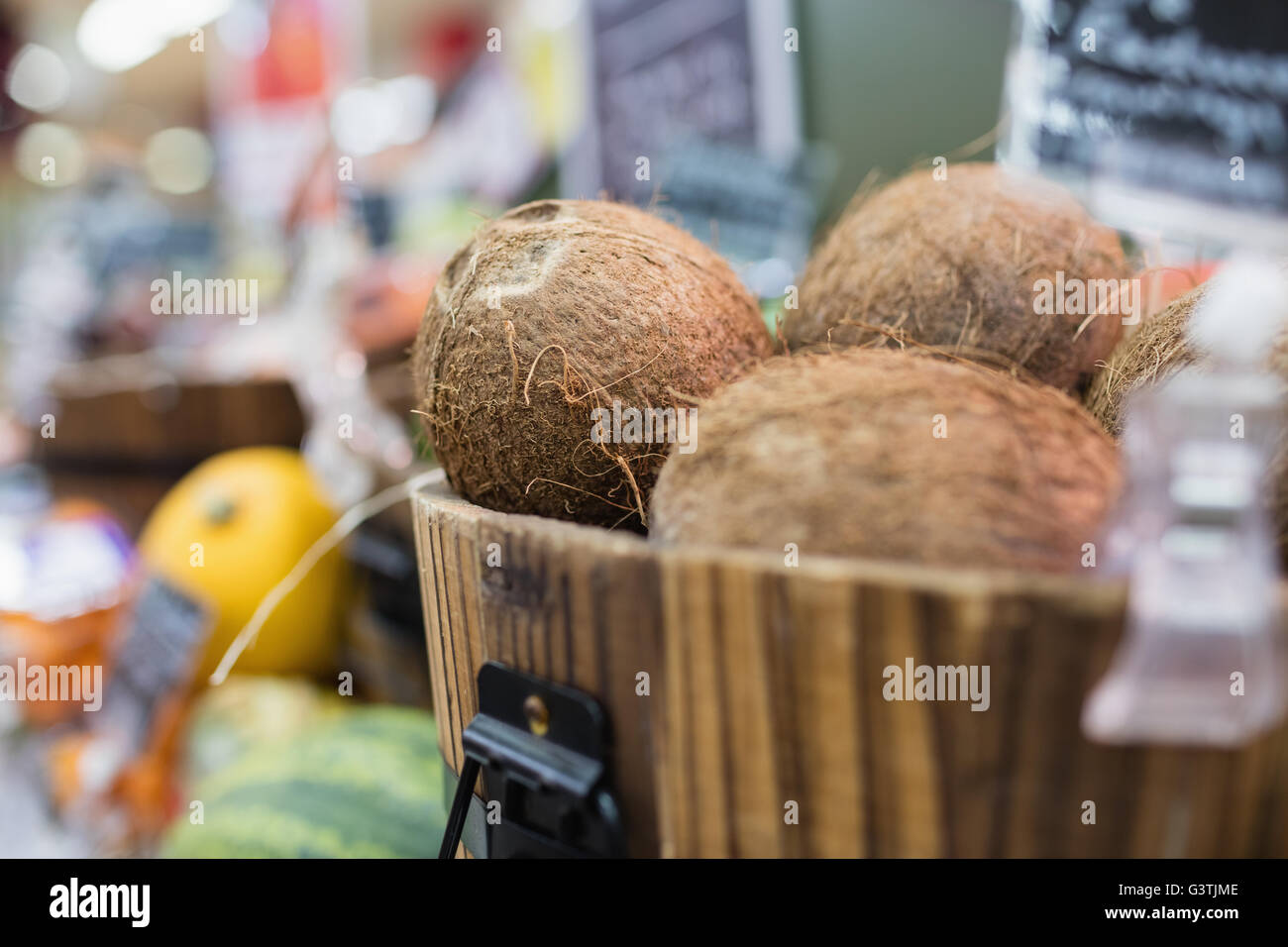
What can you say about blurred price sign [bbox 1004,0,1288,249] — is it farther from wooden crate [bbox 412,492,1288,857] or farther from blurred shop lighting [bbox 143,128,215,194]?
blurred shop lighting [bbox 143,128,215,194]

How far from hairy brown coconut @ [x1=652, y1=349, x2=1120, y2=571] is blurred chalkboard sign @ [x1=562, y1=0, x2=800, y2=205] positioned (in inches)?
50.6

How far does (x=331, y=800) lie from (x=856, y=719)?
80 centimetres

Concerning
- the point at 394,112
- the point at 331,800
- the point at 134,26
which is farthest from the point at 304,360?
the point at 134,26

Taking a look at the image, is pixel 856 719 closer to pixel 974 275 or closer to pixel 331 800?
Result: pixel 974 275

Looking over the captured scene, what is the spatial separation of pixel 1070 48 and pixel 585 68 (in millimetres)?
1172

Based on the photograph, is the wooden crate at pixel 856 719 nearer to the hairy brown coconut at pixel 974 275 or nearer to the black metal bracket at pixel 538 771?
the black metal bracket at pixel 538 771

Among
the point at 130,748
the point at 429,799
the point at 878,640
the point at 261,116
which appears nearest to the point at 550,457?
the point at 878,640

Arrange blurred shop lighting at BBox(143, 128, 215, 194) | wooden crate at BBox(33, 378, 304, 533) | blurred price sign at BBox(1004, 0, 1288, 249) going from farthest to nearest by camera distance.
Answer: blurred shop lighting at BBox(143, 128, 215, 194) → wooden crate at BBox(33, 378, 304, 533) → blurred price sign at BBox(1004, 0, 1288, 249)

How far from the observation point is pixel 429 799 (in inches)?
36.8

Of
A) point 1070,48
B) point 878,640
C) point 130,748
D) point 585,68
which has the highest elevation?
point 585,68

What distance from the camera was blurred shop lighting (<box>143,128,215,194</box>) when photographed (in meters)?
4.29

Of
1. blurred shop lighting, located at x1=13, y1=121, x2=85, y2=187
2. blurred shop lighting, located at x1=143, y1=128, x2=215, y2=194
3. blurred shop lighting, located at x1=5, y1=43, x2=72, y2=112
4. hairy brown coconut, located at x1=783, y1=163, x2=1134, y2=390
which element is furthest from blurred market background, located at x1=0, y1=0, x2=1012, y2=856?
blurred shop lighting, located at x1=143, y1=128, x2=215, y2=194

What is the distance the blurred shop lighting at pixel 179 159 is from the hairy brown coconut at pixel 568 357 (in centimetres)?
435
